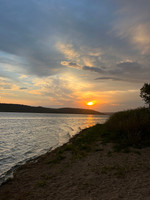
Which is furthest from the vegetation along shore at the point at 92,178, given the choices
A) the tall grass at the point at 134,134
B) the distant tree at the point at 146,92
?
the distant tree at the point at 146,92

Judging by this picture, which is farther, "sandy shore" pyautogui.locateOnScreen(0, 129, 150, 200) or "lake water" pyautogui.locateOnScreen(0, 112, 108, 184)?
"lake water" pyautogui.locateOnScreen(0, 112, 108, 184)

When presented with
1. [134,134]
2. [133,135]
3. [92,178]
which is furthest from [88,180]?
[134,134]

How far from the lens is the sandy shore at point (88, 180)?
18.3 ft

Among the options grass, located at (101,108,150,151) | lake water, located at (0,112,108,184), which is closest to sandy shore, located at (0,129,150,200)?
grass, located at (101,108,150,151)

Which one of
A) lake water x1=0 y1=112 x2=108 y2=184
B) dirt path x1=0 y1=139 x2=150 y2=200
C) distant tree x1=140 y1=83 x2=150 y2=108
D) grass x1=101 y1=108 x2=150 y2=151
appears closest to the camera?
dirt path x1=0 y1=139 x2=150 y2=200

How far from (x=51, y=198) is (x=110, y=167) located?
11.6 feet

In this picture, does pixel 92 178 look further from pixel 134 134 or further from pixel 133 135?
pixel 134 134

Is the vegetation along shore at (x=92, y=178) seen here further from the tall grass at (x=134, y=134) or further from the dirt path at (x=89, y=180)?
the tall grass at (x=134, y=134)

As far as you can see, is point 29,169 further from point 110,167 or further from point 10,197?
point 110,167

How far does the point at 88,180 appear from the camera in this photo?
6.79 metres

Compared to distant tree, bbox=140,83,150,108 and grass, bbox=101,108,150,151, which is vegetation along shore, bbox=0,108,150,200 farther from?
distant tree, bbox=140,83,150,108

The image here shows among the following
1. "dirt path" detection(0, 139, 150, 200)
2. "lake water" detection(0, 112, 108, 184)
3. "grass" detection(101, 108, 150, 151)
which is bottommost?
"lake water" detection(0, 112, 108, 184)

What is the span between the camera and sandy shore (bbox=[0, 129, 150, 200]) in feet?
18.3

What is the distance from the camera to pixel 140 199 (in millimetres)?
4828
